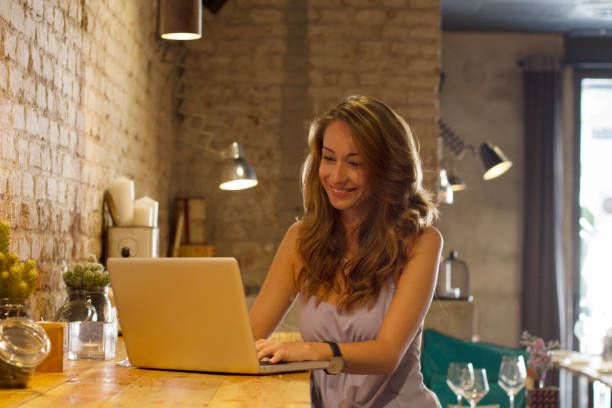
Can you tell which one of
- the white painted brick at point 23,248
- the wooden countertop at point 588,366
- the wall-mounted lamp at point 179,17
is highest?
the wall-mounted lamp at point 179,17

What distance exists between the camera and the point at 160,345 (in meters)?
1.76

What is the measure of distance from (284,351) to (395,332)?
33cm

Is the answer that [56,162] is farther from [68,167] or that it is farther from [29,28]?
[29,28]

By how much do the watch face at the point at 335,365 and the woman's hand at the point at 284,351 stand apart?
0.05 meters

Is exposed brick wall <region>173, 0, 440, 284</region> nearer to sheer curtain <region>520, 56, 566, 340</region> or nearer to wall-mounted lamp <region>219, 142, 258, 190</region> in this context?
wall-mounted lamp <region>219, 142, 258, 190</region>

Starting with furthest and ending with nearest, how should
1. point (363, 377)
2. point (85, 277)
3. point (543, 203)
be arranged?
point (543, 203), point (85, 277), point (363, 377)

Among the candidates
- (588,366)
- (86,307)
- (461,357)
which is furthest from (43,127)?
(588,366)

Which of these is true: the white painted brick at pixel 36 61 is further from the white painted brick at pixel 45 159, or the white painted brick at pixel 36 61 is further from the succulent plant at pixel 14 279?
the succulent plant at pixel 14 279

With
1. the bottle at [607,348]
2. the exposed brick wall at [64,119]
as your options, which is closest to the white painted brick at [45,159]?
the exposed brick wall at [64,119]

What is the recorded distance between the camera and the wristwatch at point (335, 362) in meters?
1.76

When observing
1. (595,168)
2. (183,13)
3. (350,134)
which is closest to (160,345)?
(350,134)

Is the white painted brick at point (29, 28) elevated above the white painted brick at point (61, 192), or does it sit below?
above

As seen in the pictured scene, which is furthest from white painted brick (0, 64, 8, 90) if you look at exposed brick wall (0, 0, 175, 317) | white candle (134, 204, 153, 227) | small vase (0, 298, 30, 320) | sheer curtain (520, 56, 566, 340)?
sheer curtain (520, 56, 566, 340)

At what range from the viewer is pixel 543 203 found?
726cm
